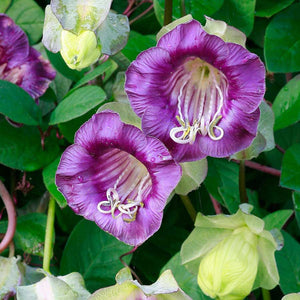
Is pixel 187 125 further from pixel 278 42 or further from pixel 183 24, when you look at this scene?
pixel 278 42

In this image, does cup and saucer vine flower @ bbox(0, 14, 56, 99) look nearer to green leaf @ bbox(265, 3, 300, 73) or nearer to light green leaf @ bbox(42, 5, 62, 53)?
light green leaf @ bbox(42, 5, 62, 53)

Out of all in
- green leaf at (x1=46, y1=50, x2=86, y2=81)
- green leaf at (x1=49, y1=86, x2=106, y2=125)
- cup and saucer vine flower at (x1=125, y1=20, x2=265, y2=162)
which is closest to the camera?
cup and saucer vine flower at (x1=125, y1=20, x2=265, y2=162)

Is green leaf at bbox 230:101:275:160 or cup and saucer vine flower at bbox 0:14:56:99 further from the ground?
green leaf at bbox 230:101:275:160

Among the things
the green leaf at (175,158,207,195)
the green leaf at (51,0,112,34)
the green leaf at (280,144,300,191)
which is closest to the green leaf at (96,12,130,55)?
the green leaf at (51,0,112,34)

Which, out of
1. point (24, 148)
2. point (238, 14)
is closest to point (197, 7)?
point (238, 14)

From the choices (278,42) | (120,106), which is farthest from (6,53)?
(278,42)

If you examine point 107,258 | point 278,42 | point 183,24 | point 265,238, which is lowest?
Answer: point 107,258
